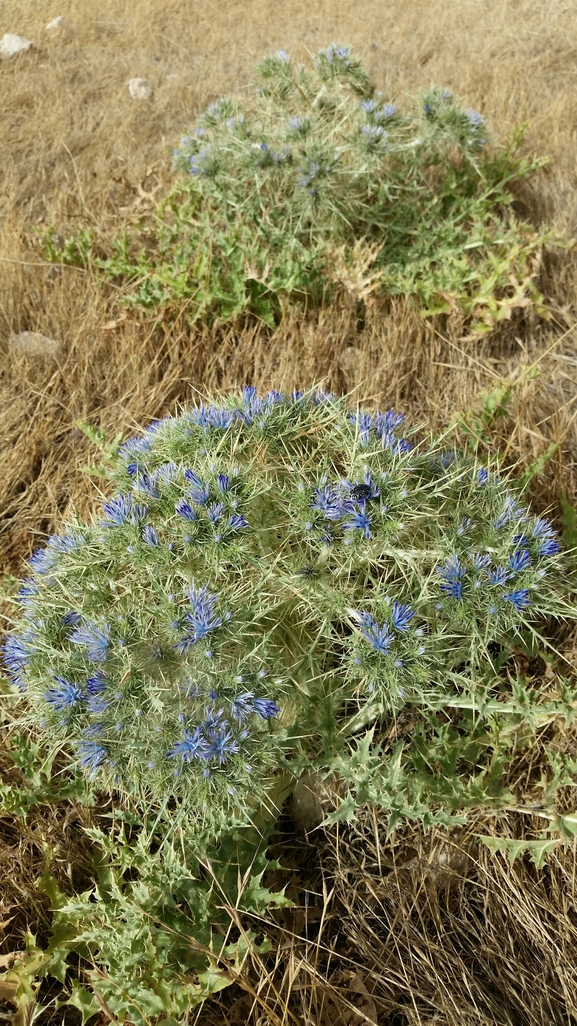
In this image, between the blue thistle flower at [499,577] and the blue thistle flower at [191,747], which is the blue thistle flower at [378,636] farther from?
the blue thistle flower at [191,747]

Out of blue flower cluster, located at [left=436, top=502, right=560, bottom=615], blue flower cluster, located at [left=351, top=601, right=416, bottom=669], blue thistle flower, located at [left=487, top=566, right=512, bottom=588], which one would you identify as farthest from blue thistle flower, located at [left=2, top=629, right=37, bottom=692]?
blue thistle flower, located at [left=487, top=566, right=512, bottom=588]

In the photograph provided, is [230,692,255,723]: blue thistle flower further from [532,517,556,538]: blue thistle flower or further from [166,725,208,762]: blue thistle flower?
[532,517,556,538]: blue thistle flower

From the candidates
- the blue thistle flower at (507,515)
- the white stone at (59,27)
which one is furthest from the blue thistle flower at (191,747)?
the white stone at (59,27)

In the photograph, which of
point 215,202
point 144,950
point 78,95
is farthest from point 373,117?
point 144,950

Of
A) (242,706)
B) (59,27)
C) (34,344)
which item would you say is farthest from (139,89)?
(242,706)

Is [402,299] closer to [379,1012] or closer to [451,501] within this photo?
[451,501]

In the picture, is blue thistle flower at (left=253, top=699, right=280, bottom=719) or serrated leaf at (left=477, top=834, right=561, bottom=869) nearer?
blue thistle flower at (left=253, top=699, right=280, bottom=719)
